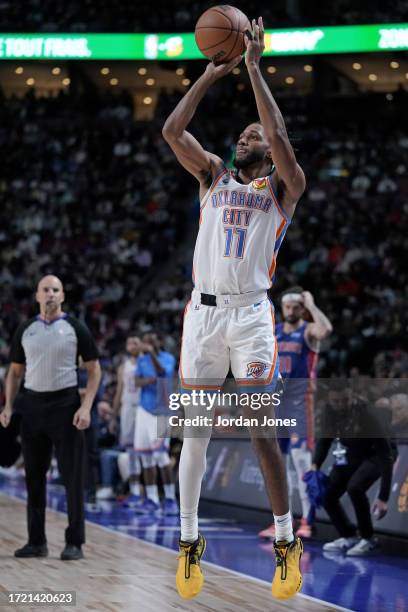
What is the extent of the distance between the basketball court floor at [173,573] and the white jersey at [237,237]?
1.90 metres

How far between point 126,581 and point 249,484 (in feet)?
14.6

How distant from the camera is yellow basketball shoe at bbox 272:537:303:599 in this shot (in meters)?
5.38

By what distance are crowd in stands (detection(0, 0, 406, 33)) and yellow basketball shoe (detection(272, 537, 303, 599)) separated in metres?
22.3

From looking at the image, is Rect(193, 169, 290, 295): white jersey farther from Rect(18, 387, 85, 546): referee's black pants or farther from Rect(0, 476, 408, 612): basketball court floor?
Rect(18, 387, 85, 546): referee's black pants

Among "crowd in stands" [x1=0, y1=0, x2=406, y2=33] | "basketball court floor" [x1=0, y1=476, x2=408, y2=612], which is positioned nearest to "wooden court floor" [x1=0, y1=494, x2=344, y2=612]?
"basketball court floor" [x1=0, y1=476, x2=408, y2=612]

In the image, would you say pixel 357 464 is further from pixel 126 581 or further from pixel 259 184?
pixel 259 184

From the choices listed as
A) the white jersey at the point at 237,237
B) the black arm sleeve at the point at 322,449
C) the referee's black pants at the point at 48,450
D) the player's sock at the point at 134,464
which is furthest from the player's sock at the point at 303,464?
the white jersey at the point at 237,237

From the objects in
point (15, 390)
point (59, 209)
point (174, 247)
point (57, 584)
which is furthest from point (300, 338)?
point (59, 209)

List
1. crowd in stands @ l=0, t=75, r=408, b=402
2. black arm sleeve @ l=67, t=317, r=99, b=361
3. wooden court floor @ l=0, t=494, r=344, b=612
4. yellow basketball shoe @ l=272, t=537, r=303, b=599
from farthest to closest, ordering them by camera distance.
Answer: crowd in stands @ l=0, t=75, r=408, b=402 → black arm sleeve @ l=67, t=317, r=99, b=361 → wooden court floor @ l=0, t=494, r=344, b=612 → yellow basketball shoe @ l=272, t=537, r=303, b=599

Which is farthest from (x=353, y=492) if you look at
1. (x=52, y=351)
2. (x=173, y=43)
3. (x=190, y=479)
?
(x=173, y=43)

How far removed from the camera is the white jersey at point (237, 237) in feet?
18.4

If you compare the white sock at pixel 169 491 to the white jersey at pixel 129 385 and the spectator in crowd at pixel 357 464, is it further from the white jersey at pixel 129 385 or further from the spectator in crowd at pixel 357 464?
the spectator in crowd at pixel 357 464

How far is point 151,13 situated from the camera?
29.2 metres

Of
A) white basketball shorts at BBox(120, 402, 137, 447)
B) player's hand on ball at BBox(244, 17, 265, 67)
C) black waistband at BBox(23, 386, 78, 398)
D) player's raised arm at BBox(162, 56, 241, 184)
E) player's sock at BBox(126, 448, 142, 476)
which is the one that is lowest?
player's sock at BBox(126, 448, 142, 476)
